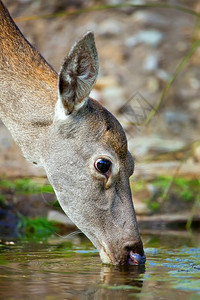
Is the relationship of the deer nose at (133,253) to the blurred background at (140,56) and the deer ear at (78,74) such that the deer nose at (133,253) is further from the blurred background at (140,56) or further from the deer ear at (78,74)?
the blurred background at (140,56)

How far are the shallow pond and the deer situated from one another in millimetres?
Result: 286

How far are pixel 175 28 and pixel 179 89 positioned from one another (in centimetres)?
188

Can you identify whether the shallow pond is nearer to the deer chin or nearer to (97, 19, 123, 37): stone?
the deer chin

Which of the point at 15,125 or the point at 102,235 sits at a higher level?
the point at 15,125

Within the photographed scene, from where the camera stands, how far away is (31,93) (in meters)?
6.46

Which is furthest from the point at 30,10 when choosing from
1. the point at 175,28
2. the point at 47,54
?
the point at 175,28

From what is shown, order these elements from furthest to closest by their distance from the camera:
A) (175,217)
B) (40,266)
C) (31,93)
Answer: (175,217), (31,93), (40,266)

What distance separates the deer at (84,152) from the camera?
594 cm

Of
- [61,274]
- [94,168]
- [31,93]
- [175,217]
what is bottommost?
[175,217]

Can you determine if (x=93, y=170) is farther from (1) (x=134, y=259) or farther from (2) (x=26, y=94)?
(2) (x=26, y=94)

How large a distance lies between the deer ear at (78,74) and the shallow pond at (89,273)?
54.2 inches

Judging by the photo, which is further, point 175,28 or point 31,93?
point 175,28

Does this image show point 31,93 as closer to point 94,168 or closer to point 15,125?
point 15,125

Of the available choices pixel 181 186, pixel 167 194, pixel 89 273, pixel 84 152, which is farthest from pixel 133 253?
pixel 181 186
